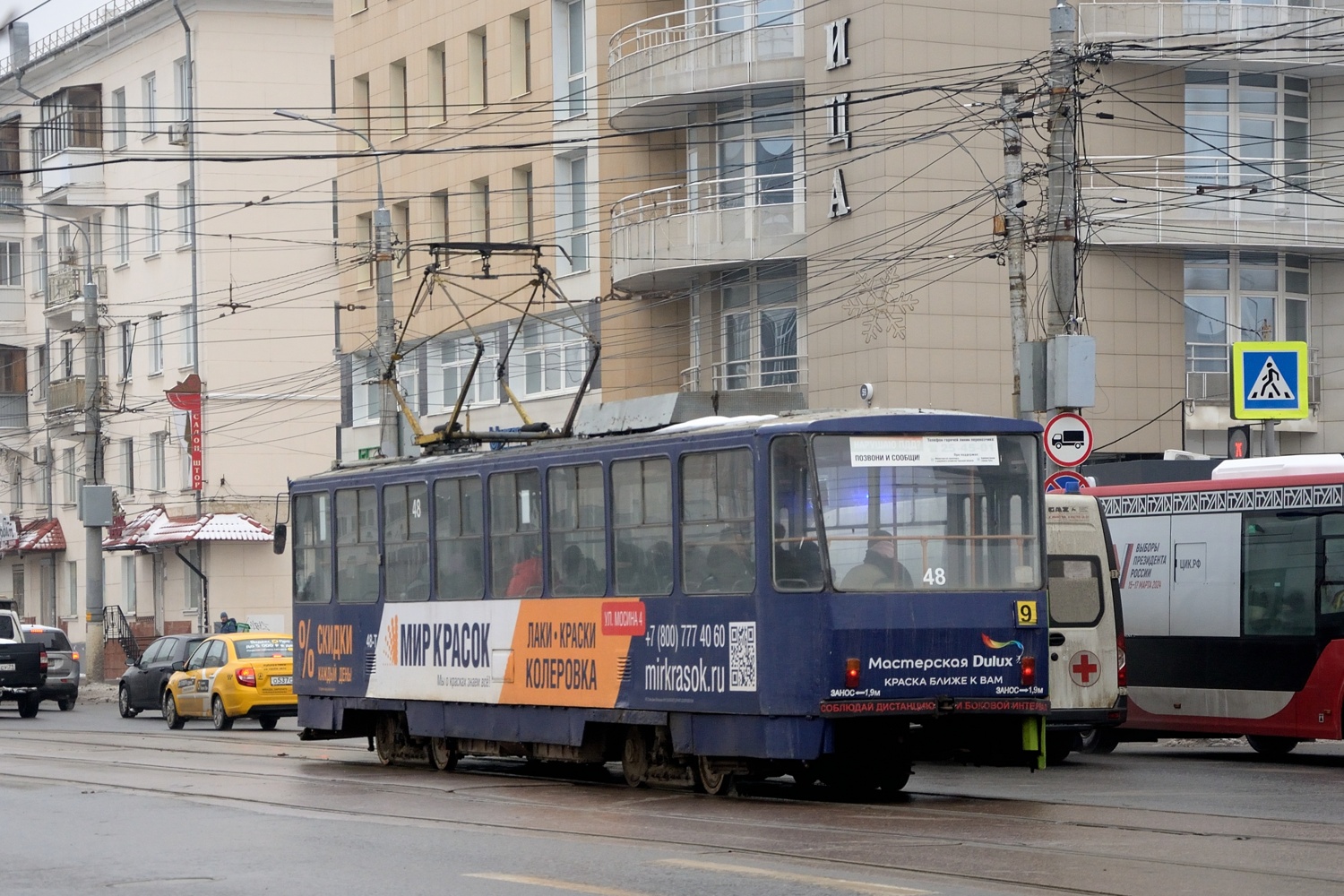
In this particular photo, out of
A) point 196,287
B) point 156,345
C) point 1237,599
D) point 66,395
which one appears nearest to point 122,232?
point 156,345

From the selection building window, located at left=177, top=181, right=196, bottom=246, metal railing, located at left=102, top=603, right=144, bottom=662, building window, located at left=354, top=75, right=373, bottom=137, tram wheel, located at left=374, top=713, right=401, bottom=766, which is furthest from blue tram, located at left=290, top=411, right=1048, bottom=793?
building window, located at left=177, top=181, right=196, bottom=246

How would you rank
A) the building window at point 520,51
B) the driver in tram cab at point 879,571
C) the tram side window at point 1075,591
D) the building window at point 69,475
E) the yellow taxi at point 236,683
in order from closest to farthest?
the driver in tram cab at point 879,571 < the tram side window at point 1075,591 < the yellow taxi at point 236,683 < the building window at point 520,51 < the building window at point 69,475

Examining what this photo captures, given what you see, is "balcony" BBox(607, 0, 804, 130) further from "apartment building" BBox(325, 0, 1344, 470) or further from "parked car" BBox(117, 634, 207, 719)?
"parked car" BBox(117, 634, 207, 719)

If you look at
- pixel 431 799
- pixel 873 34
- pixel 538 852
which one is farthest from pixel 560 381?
pixel 538 852

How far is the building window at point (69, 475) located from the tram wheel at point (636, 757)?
1996 inches

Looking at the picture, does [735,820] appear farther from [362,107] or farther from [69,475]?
[69,475]

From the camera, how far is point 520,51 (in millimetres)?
44375

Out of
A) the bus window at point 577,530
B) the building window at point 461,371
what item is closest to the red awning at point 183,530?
the building window at point 461,371

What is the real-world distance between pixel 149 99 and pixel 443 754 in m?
43.5

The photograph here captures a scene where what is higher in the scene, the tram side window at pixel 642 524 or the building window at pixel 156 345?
the building window at pixel 156 345

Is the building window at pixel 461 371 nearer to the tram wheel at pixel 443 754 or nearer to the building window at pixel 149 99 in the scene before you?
the building window at pixel 149 99

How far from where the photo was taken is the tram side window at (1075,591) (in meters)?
19.9

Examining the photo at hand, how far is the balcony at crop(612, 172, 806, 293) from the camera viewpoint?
3719 cm

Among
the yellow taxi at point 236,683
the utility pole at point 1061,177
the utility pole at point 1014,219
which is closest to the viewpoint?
the utility pole at point 1061,177
